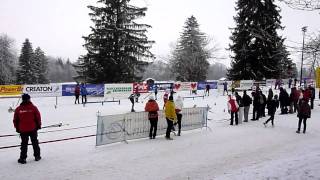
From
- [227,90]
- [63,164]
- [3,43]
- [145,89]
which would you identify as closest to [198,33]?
[227,90]

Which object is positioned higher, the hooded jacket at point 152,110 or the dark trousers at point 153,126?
the hooded jacket at point 152,110

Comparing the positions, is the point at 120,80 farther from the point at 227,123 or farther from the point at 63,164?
the point at 63,164

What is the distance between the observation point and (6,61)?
73.9m

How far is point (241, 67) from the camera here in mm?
48375

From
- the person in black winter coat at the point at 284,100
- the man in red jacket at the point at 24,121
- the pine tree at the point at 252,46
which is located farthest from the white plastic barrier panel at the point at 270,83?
the man in red jacket at the point at 24,121

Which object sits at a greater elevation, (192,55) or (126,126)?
(192,55)

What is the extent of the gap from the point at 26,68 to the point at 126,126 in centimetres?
6108

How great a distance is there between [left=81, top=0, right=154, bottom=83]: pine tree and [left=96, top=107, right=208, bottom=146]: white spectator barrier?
2719cm

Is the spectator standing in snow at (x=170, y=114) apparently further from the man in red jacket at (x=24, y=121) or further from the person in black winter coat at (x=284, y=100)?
the person in black winter coat at (x=284, y=100)

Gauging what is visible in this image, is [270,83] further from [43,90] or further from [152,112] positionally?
[152,112]

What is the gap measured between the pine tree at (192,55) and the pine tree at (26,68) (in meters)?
27.6

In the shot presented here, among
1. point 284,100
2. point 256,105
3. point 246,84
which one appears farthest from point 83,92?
point 246,84

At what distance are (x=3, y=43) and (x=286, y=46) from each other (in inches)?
2991

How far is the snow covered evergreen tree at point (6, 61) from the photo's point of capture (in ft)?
220
